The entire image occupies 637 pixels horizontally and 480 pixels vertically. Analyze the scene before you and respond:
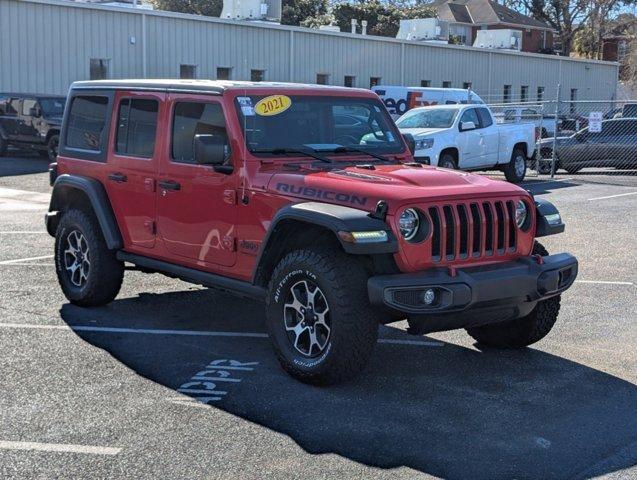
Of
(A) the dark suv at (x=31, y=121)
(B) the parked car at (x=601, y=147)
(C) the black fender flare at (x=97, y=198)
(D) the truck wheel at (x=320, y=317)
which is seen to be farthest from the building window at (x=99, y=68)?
(D) the truck wheel at (x=320, y=317)

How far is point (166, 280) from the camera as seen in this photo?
9508mm

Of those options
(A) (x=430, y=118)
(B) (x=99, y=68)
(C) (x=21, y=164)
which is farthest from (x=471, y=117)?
(B) (x=99, y=68)

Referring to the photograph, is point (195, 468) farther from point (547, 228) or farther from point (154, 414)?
point (547, 228)

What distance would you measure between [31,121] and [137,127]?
1800 centimetres

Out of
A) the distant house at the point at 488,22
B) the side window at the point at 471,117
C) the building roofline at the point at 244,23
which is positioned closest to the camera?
the side window at the point at 471,117

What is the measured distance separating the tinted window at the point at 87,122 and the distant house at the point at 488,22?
213 feet

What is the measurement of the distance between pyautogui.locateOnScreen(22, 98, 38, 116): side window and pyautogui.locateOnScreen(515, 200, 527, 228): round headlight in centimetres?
2003

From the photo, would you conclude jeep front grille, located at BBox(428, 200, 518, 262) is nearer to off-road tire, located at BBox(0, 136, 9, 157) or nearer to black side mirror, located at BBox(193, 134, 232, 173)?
black side mirror, located at BBox(193, 134, 232, 173)

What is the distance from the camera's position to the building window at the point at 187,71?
32156 millimetres

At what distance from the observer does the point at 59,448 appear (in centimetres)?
492

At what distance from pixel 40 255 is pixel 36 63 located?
1927cm

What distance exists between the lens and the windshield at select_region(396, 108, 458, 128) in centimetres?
1879

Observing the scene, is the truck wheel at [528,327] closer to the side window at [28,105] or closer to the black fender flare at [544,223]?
the black fender flare at [544,223]

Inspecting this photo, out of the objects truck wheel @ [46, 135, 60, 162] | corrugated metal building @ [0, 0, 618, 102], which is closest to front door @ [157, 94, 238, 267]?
truck wheel @ [46, 135, 60, 162]
